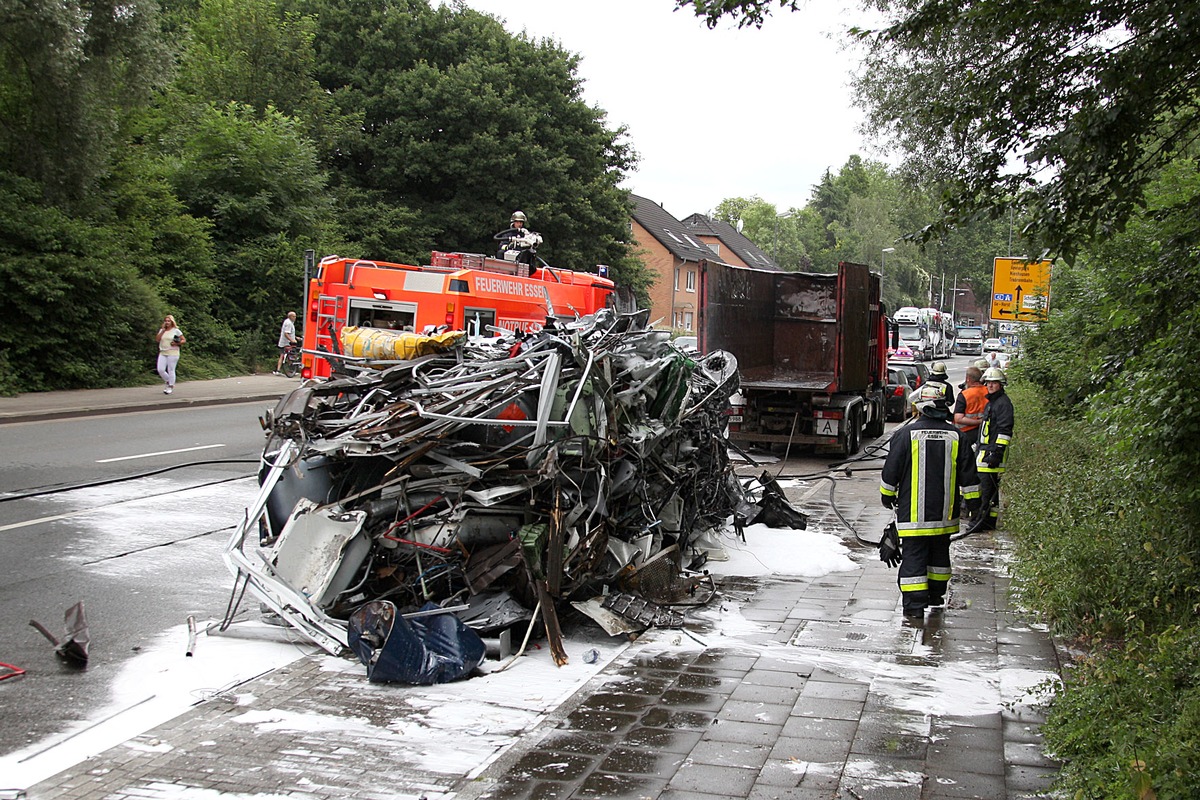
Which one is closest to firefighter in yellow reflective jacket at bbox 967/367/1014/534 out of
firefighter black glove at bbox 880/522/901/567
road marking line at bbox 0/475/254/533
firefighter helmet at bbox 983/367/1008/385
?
firefighter helmet at bbox 983/367/1008/385

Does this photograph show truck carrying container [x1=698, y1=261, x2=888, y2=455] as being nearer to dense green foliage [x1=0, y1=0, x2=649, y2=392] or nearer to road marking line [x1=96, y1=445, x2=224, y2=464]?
road marking line [x1=96, y1=445, x2=224, y2=464]

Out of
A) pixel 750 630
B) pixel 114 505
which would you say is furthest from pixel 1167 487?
pixel 114 505

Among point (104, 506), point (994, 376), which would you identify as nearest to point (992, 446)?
point (994, 376)

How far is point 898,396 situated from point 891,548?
18736mm

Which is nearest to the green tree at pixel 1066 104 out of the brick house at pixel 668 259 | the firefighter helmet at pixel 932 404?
the firefighter helmet at pixel 932 404

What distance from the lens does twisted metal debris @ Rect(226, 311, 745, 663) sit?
20.8 ft

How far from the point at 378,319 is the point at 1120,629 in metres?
10.2

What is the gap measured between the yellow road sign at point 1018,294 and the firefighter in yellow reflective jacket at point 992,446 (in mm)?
7479

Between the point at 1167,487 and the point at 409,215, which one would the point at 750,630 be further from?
the point at 409,215

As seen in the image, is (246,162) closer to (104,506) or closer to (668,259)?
(104,506)

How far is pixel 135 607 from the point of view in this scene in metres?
7.03

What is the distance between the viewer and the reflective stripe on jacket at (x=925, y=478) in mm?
7035

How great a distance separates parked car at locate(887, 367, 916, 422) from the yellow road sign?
4582mm

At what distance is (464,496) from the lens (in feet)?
21.5
